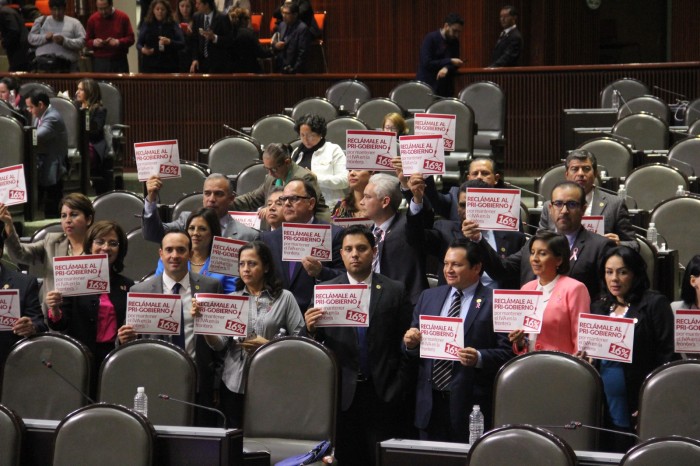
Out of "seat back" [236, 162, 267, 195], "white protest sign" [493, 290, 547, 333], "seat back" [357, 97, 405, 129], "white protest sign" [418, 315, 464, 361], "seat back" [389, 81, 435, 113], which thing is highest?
"seat back" [389, 81, 435, 113]

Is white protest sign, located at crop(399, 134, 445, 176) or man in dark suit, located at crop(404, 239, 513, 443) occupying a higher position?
white protest sign, located at crop(399, 134, 445, 176)

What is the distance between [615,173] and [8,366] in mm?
4554

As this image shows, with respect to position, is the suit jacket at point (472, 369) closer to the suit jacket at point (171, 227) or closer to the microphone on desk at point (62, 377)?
the suit jacket at point (171, 227)

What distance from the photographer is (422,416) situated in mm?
5516

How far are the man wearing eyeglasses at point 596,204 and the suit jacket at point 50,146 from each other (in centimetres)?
411

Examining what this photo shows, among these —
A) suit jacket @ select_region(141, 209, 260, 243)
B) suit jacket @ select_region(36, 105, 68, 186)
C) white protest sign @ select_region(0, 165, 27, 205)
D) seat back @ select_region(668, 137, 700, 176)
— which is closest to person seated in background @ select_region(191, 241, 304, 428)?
suit jacket @ select_region(141, 209, 260, 243)

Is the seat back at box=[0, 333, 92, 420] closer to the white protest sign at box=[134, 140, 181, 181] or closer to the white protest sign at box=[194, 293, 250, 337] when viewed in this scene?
the white protest sign at box=[194, 293, 250, 337]

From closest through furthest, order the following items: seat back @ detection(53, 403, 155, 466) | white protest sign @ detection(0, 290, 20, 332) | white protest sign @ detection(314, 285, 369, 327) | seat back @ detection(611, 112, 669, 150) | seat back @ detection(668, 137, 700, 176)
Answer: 1. seat back @ detection(53, 403, 155, 466)
2. white protest sign @ detection(314, 285, 369, 327)
3. white protest sign @ detection(0, 290, 20, 332)
4. seat back @ detection(668, 137, 700, 176)
5. seat back @ detection(611, 112, 669, 150)

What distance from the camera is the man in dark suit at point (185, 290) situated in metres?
5.62

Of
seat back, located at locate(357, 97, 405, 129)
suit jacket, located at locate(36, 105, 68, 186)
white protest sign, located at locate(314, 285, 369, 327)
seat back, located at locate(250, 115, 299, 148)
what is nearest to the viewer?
white protest sign, located at locate(314, 285, 369, 327)

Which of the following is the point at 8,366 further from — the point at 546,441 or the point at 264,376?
the point at 546,441

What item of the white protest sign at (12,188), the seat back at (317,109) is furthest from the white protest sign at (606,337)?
the seat back at (317,109)

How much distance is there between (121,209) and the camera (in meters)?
7.52

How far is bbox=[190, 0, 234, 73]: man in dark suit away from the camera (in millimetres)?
11602
